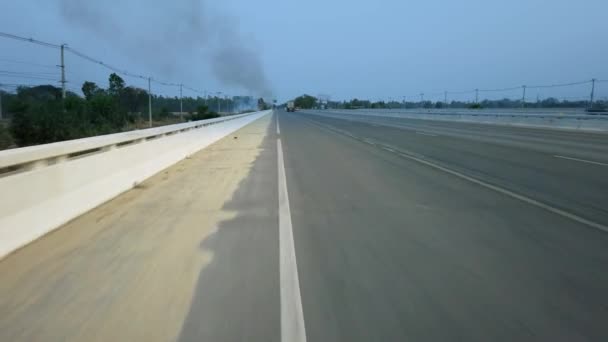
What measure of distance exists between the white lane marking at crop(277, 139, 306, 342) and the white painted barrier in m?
3.14

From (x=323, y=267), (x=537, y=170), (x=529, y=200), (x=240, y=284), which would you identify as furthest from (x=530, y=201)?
(x=240, y=284)

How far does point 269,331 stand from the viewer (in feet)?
12.0

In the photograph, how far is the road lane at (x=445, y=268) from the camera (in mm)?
3746

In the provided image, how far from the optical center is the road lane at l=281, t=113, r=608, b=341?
3746mm

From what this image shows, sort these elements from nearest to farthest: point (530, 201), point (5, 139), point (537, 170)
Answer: point (530, 201), point (537, 170), point (5, 139)

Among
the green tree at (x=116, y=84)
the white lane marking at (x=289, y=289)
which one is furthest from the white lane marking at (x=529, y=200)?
the green tree at (x=116, y=84)

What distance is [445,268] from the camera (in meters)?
5.04

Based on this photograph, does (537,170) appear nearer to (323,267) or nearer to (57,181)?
(323,267)

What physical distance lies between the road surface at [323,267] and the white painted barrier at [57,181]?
0.23 m

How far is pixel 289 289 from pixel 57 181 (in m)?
→ 4.14

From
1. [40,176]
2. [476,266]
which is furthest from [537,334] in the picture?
[40,176]

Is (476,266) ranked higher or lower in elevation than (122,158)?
lower

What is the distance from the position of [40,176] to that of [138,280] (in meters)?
2.55

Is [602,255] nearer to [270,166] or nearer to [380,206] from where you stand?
[380,206]
